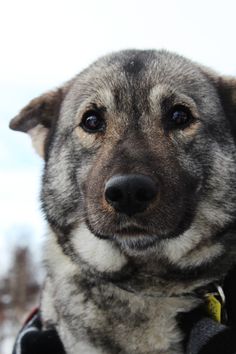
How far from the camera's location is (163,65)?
167 inches

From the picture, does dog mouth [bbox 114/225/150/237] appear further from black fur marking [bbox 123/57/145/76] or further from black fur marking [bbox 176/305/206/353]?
black fur marking [bbox 123/57/145/76]

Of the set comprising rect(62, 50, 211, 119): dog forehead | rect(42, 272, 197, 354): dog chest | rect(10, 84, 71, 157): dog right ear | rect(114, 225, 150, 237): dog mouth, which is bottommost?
rect(42, 272, 197, 354): dog chest

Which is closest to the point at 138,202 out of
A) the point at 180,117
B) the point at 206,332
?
the point at 206,332

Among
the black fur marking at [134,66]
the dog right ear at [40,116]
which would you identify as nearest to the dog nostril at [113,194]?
the black fur marking at [134,66]

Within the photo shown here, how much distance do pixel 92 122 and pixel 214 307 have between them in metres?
1.51

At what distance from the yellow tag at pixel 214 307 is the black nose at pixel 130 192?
0.74 meters

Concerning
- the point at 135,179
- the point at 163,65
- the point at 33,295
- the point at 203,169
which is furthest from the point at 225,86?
the point at 33,295

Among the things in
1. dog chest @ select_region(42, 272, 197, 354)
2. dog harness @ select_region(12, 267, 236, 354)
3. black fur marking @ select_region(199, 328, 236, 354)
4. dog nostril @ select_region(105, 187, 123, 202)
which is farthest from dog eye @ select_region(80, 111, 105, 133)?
black fur marking @ select_region(199, 328, 236, 354)

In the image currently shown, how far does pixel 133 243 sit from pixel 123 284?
1.10ft

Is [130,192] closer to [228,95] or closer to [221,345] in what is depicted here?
[221,345]

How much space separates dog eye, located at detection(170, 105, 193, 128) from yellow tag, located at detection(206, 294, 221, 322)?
113cm

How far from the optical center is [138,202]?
10.7 ft

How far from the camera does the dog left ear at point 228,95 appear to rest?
417cm

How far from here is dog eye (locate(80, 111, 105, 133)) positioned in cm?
406
